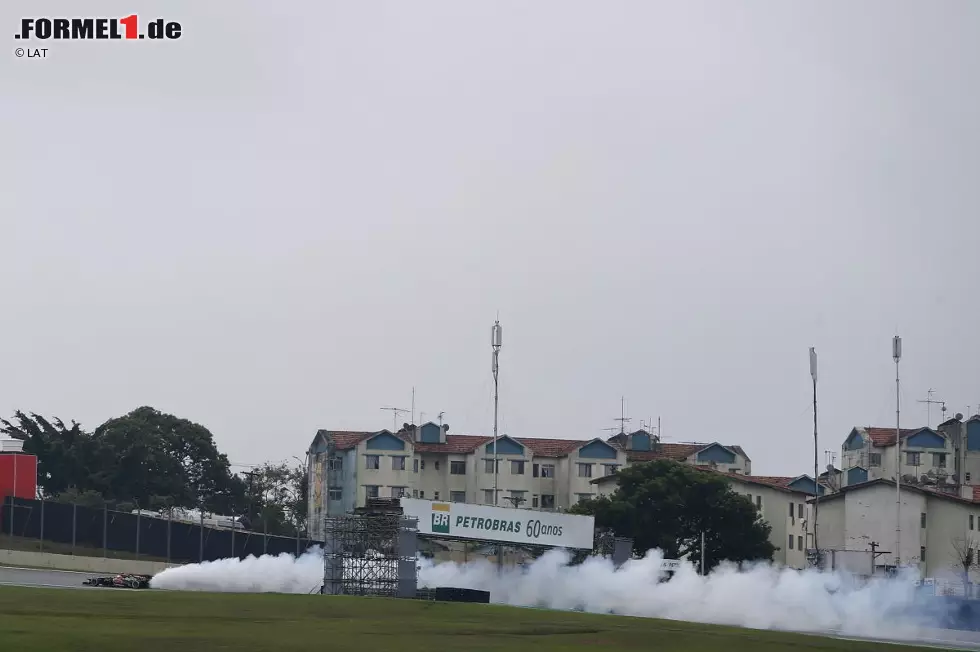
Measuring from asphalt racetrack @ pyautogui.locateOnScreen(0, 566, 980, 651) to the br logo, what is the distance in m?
20.5

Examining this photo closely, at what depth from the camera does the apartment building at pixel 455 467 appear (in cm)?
14325

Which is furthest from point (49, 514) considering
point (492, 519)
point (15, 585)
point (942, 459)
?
point (942, 459)

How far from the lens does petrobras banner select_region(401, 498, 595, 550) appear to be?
88.5 meters

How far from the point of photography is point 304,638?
53.0 metres

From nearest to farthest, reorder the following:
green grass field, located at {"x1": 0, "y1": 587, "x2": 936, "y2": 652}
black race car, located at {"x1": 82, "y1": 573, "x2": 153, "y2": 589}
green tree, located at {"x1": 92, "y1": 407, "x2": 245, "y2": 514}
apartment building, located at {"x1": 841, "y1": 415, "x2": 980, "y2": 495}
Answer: green grass field, located at {"x1": 0, "y1": 587, "x2": 936, "y2": 652}
black race car, located at {"x1": 82, "y1": 573, "x2": 153, "y2": 589}
apartment building, located at {"x1": 841, "y1": 415, "x2": 980, "y2": 495}
green tree, located at {"x1": 92, "y1": 407, "x2": 245, "y2": 514}

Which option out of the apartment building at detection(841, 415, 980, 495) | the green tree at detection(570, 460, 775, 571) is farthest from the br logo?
the apartment building at detection(841, 415, 980, 495)

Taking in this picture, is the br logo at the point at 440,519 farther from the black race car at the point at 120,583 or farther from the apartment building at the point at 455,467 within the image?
the apartment building at the point at 455,467

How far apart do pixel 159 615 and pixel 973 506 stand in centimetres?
9313

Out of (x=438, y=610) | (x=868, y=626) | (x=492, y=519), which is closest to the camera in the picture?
(x=438, y=610)

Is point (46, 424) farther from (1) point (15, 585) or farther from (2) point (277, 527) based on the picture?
(1) point (15, 585)

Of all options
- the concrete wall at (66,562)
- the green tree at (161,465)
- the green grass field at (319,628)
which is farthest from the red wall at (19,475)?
the green grass field at (319,628)

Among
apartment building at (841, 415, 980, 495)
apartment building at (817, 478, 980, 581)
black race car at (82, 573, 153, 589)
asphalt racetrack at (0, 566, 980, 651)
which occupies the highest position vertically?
apartment building at (841, 415, 980, 495)

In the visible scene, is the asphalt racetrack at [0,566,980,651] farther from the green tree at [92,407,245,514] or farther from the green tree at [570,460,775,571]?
the green tree at [92,407,245,514]

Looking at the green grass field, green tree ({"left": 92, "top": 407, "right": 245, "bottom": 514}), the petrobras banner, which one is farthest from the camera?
green tree ({"left": 92, "top": 407, "right": 245, "bottom": 514})
